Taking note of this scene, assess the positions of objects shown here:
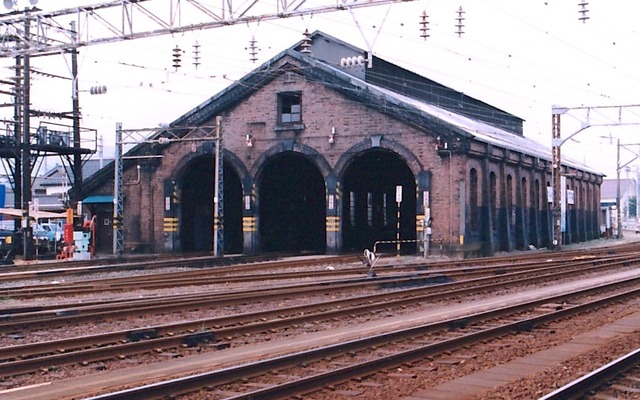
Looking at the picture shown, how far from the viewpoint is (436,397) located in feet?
31.4

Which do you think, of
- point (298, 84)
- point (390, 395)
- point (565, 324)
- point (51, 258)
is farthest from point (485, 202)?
point (390, 395)

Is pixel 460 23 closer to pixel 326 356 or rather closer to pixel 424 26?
pixel 424 26

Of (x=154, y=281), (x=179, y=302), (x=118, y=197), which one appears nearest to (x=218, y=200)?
(x=118, y=197)

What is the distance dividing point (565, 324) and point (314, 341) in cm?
541

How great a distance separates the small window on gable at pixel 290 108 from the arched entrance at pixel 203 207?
4534mm

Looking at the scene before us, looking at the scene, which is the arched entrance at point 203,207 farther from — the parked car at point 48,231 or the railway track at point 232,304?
the railway track at point 232,304

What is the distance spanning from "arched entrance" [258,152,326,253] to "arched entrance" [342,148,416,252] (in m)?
1.96

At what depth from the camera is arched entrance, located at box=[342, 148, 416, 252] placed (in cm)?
5600

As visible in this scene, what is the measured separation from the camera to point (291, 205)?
5484 cm

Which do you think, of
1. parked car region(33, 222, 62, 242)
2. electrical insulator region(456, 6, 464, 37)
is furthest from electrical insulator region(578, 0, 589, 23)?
parked car region(33, 222, 62, 242)

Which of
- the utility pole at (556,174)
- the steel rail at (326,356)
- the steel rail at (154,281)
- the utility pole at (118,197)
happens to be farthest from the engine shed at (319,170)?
the steel rail at (326,356)

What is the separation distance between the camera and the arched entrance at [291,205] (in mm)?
50750

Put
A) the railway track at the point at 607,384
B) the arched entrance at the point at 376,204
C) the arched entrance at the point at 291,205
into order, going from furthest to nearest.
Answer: the arched entrance at the point at 376,204 < the arched entrance at the point at 291,205 < the railway track at the point at 607,384

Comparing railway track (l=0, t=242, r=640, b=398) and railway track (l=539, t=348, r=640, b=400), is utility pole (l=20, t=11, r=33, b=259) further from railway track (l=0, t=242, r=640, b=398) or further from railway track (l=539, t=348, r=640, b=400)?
railway track (l=539, t=348, r=640, b=400)
